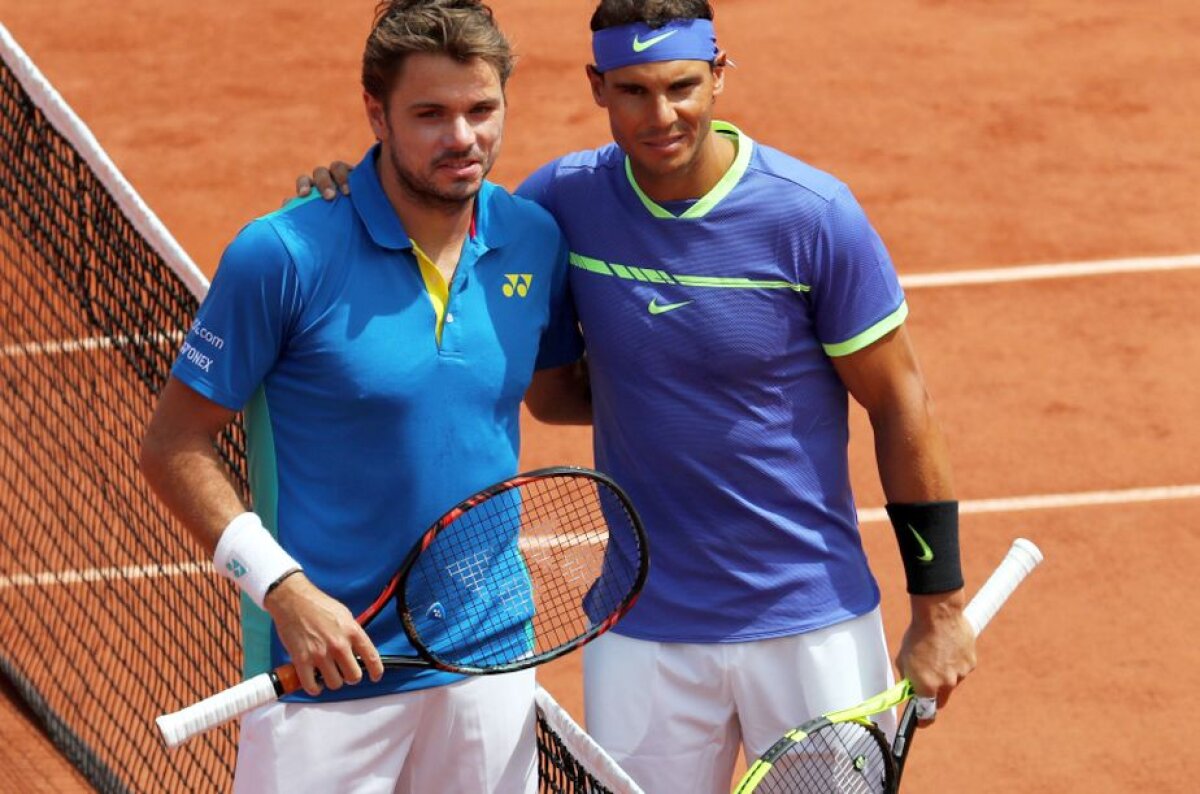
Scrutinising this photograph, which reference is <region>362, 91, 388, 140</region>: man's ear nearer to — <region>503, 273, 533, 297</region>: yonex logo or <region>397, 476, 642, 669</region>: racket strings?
<region>503, 273, 533, 297</region>: yonex logo

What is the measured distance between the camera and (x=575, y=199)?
4.30 m

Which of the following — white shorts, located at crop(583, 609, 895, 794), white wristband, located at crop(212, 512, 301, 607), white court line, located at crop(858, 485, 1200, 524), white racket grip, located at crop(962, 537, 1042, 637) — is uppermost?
white wristband, located at crop(212, 512, 301, 607)

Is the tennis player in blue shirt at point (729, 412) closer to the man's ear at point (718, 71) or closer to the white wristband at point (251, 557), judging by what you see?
the man's ear at point (718, 71)

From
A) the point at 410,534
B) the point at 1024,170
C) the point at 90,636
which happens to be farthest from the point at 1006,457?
the point at 410,534

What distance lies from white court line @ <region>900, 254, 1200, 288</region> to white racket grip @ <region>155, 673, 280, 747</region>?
6.29 metres

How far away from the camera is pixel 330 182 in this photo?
4.02m

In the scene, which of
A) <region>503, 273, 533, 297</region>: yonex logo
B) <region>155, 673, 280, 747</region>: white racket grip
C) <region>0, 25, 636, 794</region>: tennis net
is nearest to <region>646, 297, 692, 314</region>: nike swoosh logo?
<region>503, 273, 533, 297</region>: yonex logo

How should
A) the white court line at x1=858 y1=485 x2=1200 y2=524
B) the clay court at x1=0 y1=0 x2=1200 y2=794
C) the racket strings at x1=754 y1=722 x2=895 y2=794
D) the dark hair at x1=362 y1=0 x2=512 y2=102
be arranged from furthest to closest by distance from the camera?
the white court line at x1=858 y1=485 x2=1200 y2=524, the clay court at x1=0 y1=0 x2=1200 y2=794, the racket strings at x1=754 y1=722 x2=895 y2=794, the dark hair at x1=362 y1=0 x2=512 y2=102

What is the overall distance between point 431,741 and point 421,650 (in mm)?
308

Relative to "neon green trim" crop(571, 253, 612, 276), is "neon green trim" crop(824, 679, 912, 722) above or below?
below

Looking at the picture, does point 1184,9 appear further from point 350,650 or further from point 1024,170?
point 350,650

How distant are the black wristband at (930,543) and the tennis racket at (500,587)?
0.58 meters

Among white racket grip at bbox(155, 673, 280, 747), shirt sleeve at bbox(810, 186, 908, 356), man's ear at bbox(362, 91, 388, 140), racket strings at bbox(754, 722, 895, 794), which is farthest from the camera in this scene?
racket strings at bbox(754, 722, 895, 794)

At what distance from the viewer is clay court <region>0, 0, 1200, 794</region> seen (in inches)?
265
